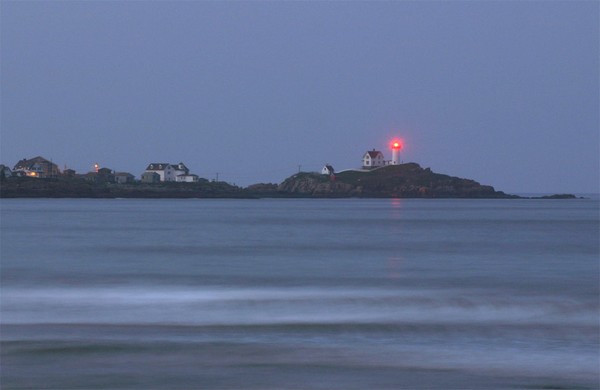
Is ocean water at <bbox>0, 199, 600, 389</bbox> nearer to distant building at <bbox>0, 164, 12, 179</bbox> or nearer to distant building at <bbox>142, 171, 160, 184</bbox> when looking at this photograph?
distant building at <bbox>0, 164, 12, 179</bbox>

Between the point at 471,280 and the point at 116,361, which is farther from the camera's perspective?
the point at 471,280

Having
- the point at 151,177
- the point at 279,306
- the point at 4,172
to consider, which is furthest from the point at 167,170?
the point at 279,306

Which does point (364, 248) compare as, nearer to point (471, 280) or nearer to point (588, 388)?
point (471, 280)

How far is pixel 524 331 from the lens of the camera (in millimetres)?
12523

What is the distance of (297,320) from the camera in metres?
13.7

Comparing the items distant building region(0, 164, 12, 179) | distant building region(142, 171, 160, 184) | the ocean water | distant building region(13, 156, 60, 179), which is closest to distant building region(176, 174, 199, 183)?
distant building region(142, 171, 160, 184)

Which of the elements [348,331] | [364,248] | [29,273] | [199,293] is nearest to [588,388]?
[348,331]

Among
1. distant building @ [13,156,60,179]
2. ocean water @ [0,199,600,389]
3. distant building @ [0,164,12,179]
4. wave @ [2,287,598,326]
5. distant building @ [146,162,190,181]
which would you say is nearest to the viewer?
ocean water @ [0,199,600,389]

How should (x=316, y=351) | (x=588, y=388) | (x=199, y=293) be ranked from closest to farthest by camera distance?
(x=588, y=388) → (x=316, y=351) → (x=199, y=293)

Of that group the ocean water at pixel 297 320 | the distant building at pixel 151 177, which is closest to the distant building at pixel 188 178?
the distant building at pixel 151 177

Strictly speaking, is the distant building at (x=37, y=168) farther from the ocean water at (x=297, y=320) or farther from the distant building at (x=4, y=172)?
the ocean water at (x=297, y=320)

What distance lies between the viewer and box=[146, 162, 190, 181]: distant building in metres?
134

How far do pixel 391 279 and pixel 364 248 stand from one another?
11.7 metres

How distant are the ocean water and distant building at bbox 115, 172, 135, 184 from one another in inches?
4337
